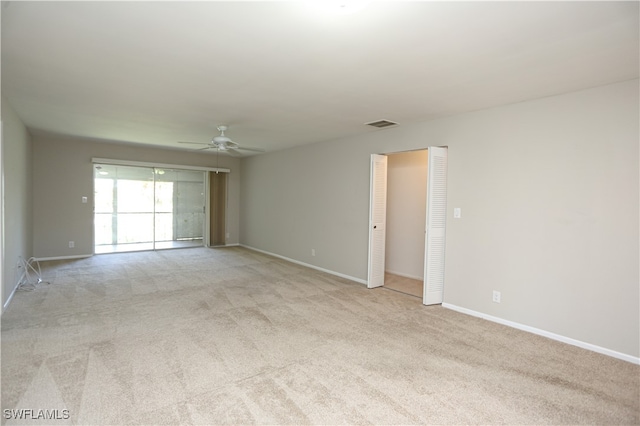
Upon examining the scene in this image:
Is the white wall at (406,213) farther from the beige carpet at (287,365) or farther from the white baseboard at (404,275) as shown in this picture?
the beige carpet at (287,365)

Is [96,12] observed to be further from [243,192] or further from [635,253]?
[243,192]

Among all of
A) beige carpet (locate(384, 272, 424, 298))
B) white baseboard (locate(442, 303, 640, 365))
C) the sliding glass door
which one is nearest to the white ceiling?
white baseboard (locate(442, 303, 640, 365))

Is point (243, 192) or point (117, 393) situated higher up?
point (243, 192)

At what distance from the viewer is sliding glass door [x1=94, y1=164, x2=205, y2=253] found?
7695 millimetres

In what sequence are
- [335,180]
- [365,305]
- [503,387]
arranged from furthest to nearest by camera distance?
[335,180] < [365,305] < [503,387]

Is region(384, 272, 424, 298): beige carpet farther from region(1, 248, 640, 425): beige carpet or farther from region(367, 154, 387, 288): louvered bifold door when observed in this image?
region(1, 248, 640, 425): beige carpet

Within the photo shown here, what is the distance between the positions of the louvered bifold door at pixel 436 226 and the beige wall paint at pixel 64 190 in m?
6.56

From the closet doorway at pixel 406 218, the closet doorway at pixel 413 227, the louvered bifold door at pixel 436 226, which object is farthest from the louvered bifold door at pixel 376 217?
the louvered bifold door at pixel 436 226

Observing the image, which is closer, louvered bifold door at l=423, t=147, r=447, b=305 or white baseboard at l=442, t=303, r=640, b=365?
white baseboard at l=442, t=303, r=640, b=365

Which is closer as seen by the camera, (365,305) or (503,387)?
(503,387)

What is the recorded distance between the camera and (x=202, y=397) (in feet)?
7.37

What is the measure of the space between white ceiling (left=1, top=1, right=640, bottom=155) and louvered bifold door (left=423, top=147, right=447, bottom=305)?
69 cm

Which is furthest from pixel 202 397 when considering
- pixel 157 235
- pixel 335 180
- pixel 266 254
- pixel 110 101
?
pixel 157 235

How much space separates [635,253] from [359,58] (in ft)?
9.43
